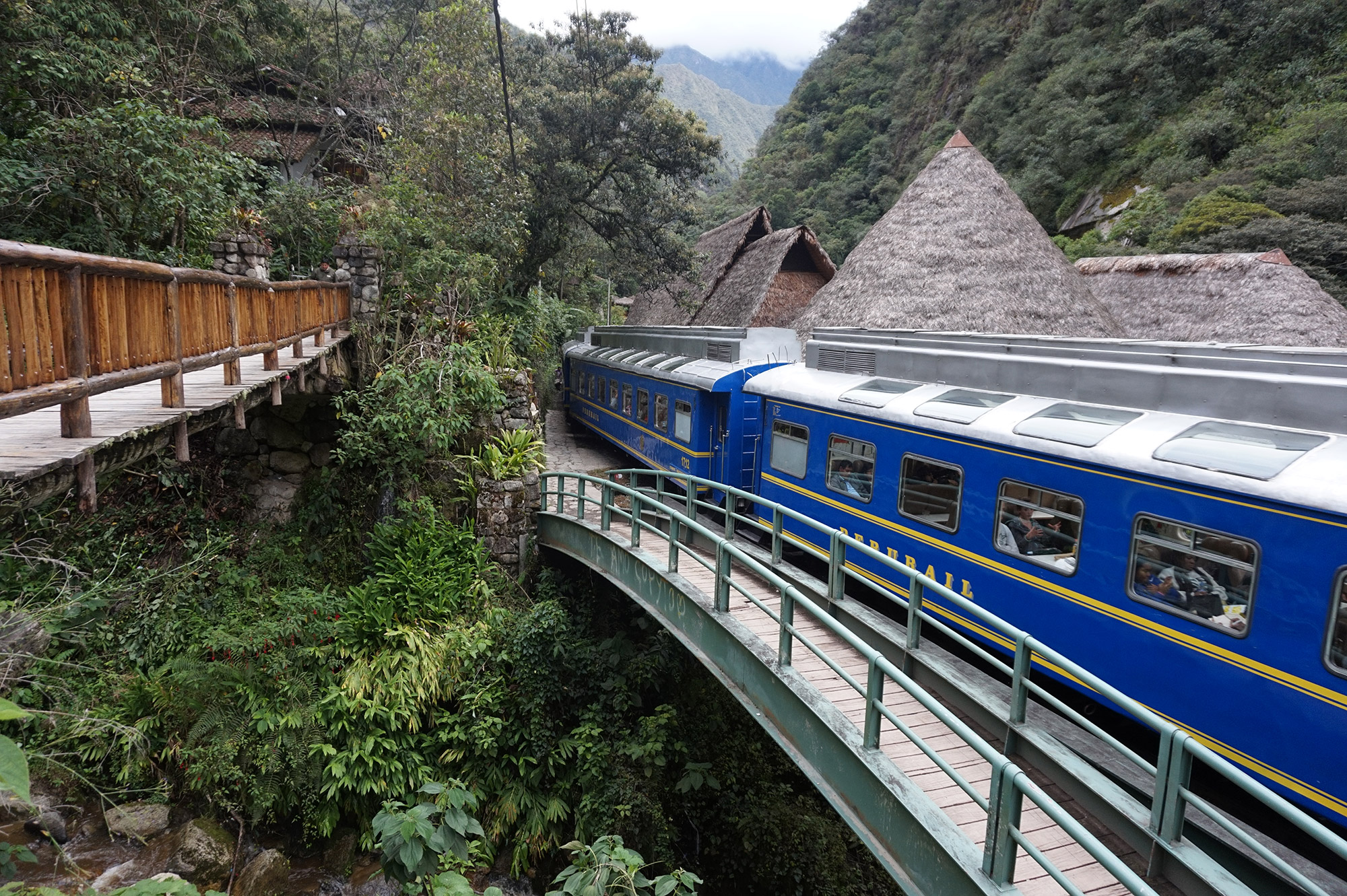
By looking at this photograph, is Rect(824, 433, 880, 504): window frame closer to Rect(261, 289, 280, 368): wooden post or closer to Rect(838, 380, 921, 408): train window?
Rect(838, 380, 921, 408): train window

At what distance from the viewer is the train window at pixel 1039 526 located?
5734mm

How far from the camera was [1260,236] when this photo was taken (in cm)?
2031

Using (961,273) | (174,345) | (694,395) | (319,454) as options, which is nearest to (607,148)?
(694,395)

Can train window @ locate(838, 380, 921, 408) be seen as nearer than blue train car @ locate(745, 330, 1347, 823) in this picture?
No

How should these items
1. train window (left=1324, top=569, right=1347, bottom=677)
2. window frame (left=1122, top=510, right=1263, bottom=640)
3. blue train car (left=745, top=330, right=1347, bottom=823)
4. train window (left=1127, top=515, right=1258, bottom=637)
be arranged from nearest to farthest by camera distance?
train window (left=1324, top=569, right=1347, bottom=677) < blue train car (left=745, top=330, right=1347, bottom=823) < window frame (left=1122, top=510, right=1263, bottom=640) < train window (left=1127, top=515, right=1258, bottom=637)

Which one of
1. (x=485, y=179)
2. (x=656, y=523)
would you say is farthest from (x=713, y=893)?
(x=485, y=179)

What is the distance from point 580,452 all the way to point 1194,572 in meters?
15.7

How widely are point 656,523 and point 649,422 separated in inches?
125

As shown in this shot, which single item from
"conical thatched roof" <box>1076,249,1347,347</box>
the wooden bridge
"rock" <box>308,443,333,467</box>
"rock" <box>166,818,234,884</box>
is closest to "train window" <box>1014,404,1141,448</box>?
the wooden bridge

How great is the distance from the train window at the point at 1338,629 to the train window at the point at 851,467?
4.26 m

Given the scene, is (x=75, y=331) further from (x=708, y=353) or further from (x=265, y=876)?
(x=708, y=353)

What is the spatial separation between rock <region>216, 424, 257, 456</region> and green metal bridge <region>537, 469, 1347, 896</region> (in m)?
8.49

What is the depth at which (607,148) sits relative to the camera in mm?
16234

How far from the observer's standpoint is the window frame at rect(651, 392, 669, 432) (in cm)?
1319
